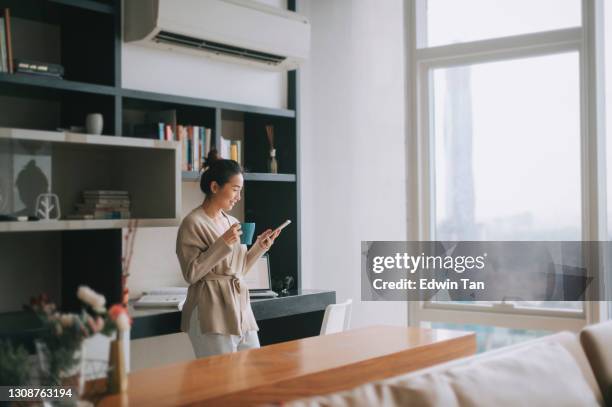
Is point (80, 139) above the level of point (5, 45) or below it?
below

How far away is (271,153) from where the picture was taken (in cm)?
469

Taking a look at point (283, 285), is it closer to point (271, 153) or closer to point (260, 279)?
point (260, 279)

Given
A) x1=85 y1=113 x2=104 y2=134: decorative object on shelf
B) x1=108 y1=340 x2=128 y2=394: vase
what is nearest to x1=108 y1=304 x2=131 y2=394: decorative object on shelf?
x1=108 y1=340 x2=128 y2=394: vase

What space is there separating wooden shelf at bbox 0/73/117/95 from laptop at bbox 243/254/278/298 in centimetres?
134

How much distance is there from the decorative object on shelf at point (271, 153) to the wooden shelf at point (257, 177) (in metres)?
0.08

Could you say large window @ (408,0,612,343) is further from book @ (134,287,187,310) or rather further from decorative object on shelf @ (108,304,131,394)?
decorative object on shelf @ (108,304,131,394)

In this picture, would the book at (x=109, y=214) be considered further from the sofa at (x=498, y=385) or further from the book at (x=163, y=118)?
the sofa at (x=498, y=385)

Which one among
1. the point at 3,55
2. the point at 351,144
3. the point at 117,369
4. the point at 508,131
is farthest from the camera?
the point at 351,144

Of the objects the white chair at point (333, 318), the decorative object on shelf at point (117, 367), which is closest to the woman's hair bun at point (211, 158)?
the white chair at point (333, 318)

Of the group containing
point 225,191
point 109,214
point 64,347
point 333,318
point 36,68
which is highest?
point 36,68

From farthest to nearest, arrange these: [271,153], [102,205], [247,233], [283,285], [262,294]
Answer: [271,153]
[283,285]
[262,294]
[247,233]
[102,205]

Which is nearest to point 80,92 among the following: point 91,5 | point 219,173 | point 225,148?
point 91,5

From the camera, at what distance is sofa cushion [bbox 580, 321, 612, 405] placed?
2385 millimetres

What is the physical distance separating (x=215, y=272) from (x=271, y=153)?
130cm
